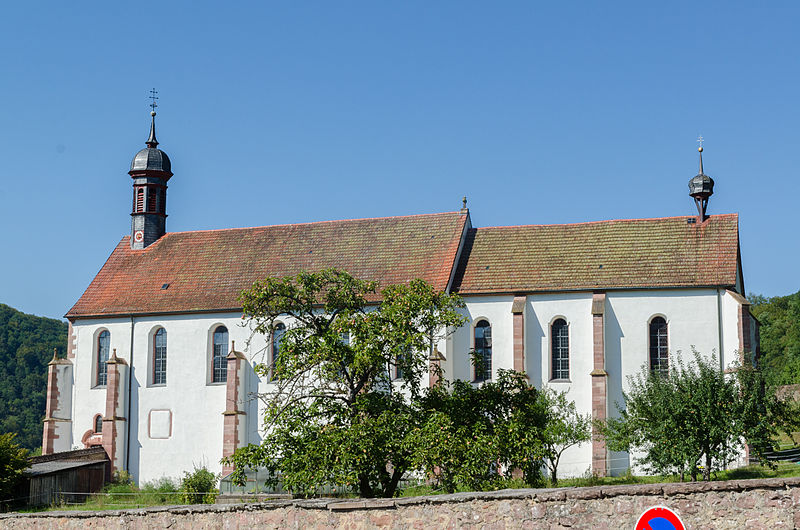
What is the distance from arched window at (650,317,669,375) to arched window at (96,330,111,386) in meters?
24.4

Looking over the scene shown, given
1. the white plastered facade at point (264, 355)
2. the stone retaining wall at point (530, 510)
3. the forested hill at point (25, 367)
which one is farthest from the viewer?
the forested hill at point (25, 367)

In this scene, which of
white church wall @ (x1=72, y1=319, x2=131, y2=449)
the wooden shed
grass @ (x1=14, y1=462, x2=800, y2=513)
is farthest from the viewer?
white church wall @ (x1=72, y1=319, x2=131, y2=449)

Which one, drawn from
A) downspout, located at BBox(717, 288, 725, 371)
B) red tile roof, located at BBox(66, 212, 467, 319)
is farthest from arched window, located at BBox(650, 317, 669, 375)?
red tile roof, located at BBox(66, 212, 467, 319)

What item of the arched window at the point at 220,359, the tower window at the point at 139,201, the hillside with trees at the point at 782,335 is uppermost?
the tower window at the point at 139,201

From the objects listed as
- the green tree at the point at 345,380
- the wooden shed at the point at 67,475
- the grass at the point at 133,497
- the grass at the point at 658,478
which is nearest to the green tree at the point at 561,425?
the grass at the point at 658,478

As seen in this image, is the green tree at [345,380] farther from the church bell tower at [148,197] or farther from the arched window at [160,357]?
the church bell tower at [148,197]

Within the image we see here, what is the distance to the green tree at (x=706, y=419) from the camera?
100 ft

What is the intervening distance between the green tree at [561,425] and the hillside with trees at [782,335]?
117ft

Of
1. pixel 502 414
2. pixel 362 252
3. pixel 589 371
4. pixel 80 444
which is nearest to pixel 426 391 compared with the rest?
pixel 502 414

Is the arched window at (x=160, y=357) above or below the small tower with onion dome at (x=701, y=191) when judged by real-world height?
below

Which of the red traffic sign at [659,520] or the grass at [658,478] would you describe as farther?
the grass at [658,478]

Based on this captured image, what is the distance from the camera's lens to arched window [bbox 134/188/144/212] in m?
50.2

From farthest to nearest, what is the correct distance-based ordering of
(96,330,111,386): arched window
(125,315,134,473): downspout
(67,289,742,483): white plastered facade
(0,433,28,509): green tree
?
(96,330,111,386): arched window < (125,315,134,473): downspout < (67,289,742,483): white plastered facade < (0,433,28,509): green tree

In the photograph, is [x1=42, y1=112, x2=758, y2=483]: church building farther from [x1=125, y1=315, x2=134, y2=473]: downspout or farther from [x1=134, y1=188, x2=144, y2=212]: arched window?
[x1=134, y1=188, x2=144, y2=212]: arched window
